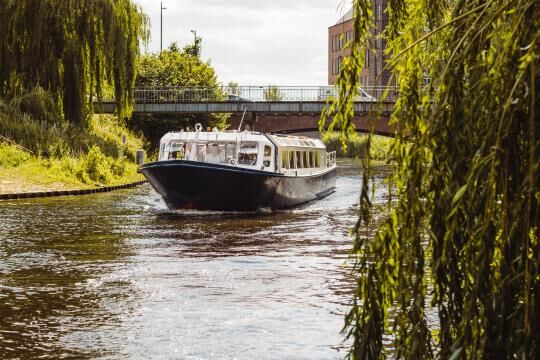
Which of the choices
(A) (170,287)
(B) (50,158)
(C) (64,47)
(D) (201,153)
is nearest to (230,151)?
(D) (201,153)

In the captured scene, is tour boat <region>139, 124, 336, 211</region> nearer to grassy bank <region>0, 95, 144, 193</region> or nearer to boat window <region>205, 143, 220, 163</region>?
boat window <region>205, 143, 220, 163</region>

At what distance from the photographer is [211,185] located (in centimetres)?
2794

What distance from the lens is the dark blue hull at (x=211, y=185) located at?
1093 inches

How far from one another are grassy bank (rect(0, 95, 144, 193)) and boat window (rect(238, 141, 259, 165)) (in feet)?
24.2

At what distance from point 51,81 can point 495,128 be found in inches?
1450

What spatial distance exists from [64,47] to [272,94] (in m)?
27.2

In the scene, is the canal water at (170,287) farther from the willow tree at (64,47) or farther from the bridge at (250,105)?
the bridge at (250,105)

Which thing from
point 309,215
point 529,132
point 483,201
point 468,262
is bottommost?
point 309,215

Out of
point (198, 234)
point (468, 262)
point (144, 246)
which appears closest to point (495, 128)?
point (468, 262)

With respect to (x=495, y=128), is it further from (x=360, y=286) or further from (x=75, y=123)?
(x=75, y=123)

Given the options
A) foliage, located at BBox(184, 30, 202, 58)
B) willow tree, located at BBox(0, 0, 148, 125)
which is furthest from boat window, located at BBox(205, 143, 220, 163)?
foliage, located at BBox(184, 30, 202, 58)

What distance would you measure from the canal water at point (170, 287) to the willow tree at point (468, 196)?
77 cm

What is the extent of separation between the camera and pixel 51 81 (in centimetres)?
4056

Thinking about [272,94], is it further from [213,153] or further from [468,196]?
[468,196]
